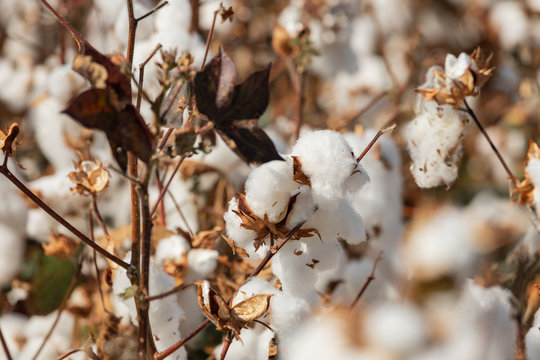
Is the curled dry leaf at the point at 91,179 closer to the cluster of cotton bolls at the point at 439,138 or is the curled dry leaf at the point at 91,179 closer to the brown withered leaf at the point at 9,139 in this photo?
the brown withered leaf at the point at 9,139

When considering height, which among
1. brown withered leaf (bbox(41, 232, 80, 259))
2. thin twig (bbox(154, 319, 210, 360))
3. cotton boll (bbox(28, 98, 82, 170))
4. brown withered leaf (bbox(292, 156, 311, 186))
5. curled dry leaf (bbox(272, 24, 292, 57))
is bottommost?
thin twig (bbox(154, 319, 210, 360))

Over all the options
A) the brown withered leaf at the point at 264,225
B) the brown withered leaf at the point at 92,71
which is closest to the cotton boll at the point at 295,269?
the brown withered leaf at the point at 264,225

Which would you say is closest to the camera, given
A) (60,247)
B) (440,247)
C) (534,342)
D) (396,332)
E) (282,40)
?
(396,332)

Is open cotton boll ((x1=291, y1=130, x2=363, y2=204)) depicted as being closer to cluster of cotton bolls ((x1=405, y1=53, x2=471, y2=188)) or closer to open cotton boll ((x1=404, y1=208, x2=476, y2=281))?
cluster of cotton bolls ((x1=405, y1=53, x2=471, y2=188))

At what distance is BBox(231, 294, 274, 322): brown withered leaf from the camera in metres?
0.57

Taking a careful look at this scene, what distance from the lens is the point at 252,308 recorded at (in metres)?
0.58

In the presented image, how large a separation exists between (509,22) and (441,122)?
1586mm

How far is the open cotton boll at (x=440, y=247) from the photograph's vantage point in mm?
1304

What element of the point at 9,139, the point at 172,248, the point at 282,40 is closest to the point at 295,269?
the point at 172,248

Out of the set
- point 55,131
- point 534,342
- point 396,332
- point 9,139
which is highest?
point 55,131

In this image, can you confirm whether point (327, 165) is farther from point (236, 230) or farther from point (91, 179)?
point (91, 179)

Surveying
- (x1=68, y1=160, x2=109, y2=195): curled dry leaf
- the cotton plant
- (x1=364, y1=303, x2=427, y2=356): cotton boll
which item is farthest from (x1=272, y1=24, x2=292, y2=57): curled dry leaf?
(x1=364, y1=303, x2=427, y2=356): cotton boll

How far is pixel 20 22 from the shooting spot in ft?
6.66

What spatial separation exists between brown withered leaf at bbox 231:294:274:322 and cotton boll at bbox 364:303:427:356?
0.18 metres
